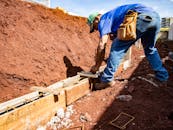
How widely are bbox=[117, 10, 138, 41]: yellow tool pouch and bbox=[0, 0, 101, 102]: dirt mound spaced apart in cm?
142

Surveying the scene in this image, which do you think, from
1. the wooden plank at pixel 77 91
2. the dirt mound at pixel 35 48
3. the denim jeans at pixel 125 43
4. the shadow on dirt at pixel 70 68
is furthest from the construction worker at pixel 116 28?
the dirt mound at pixel 35 48

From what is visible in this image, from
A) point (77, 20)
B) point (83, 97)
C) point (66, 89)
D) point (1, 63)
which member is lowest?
point (83, 97)

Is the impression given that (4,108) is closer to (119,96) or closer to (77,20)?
(119,96)

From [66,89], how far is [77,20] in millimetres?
3352

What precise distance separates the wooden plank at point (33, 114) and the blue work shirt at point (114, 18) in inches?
49.2

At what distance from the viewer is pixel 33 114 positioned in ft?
9.29

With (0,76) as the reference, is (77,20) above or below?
above

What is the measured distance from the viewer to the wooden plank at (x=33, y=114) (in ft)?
8.22

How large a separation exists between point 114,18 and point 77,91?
131 centimetres

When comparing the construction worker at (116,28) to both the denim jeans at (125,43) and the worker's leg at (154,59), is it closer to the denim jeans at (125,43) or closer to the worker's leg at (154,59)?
the denim jeans at (125,43)

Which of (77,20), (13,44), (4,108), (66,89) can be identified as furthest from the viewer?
(77,20)

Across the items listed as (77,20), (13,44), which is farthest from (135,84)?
(77,20)

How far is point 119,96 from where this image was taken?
374cm

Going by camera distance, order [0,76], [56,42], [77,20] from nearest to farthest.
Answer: [0,76] < [56,42] < [77,20]
